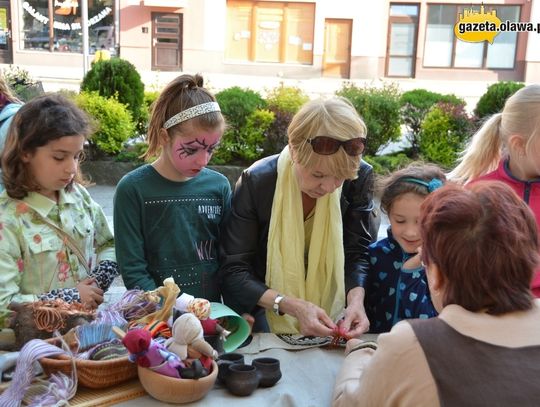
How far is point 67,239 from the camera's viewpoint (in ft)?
7.48

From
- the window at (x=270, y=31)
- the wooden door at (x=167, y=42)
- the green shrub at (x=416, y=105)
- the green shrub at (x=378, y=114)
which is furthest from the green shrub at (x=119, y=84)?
the window at (x=270, y=31)

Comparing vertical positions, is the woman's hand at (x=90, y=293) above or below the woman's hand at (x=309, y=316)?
above

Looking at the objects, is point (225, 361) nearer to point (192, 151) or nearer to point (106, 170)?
point (192, 151)

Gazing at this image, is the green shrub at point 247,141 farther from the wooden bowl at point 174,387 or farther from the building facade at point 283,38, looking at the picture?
the building facade at point 283,38

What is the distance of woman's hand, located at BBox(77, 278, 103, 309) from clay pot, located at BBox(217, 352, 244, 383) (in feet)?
1.67

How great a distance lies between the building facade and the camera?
74.4ft

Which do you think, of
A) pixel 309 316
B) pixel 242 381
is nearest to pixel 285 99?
pixel 309 316

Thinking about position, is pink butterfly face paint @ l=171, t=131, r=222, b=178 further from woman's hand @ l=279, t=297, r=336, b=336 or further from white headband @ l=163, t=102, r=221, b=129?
woman's hand @ l=279, t=297, r=336, b=336

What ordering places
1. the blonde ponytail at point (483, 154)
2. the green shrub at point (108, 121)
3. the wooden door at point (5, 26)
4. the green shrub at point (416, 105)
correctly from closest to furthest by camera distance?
the blonde ponytail at point (483, 154), the green shrub at point (108, 121), the green shrub at point (416, 105), the wooden door at point (5, 26)

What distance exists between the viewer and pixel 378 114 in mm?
8875

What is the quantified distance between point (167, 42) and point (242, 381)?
2259 centimetres

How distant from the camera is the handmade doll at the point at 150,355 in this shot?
1.64 meters

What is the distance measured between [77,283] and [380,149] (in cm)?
769

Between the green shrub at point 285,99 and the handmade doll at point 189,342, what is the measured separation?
6.95 m
